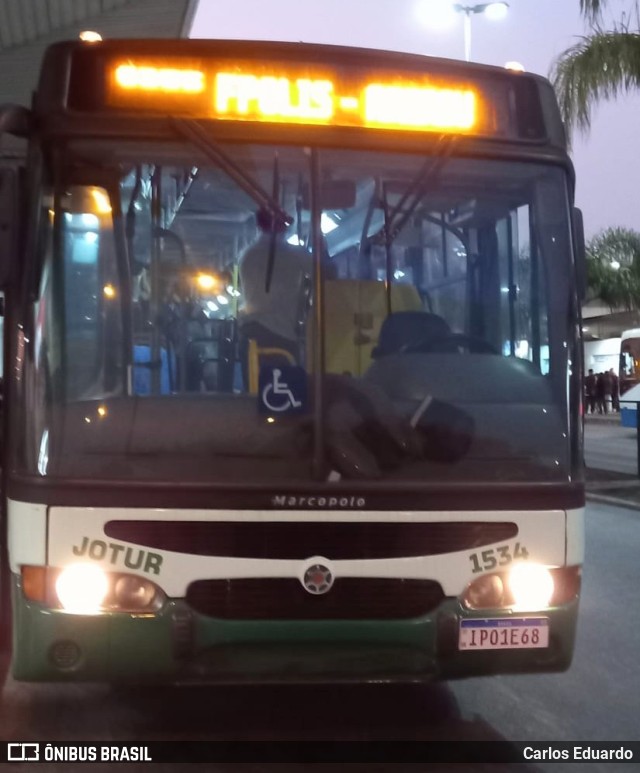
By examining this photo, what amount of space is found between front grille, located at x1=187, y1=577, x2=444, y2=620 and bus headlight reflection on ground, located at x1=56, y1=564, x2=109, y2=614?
1.18 ft

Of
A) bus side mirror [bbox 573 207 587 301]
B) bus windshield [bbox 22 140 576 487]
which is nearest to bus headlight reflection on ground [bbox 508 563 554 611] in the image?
bus windshield [bbox 22 140 576 487]

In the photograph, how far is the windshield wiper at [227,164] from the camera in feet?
15.1

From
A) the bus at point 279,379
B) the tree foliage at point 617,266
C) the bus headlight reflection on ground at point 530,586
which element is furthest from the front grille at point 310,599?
the tree foliage at point 617,266

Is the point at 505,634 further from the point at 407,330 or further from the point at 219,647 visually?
the point at 407,330

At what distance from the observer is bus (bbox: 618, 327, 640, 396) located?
4078 cm

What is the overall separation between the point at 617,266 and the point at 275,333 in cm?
4661

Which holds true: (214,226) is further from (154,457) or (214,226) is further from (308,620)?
(308,620)

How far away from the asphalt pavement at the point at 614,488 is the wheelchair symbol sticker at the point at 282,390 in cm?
1051

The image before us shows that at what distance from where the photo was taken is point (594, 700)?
5730 millimetres

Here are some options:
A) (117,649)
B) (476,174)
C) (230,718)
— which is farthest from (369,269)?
(230,718)

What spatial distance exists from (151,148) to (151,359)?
0.91m

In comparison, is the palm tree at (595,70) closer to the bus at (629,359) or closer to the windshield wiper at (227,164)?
the windshield wiper at (227,164)

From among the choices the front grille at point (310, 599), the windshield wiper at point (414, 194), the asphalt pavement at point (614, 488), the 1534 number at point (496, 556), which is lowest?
the asphalt pavement at point (614, 488)

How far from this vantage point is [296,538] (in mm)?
4395
